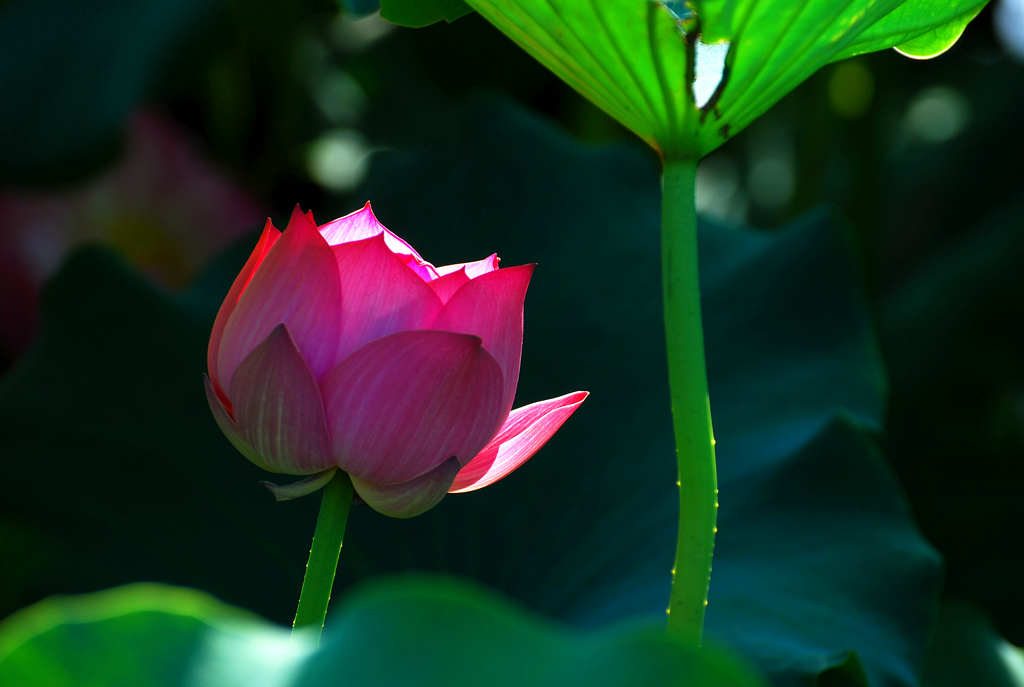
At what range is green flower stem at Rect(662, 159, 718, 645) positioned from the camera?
31cm

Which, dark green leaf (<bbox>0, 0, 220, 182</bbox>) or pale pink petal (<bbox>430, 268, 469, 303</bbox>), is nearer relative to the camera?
pale pink petal (<bbox>430, 268, 469, 303</bbox>)

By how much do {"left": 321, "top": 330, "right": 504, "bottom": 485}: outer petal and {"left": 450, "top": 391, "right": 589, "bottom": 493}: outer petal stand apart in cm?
3

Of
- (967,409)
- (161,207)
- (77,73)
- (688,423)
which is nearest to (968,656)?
(688,423)

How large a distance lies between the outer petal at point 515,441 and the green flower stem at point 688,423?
0.04 metres

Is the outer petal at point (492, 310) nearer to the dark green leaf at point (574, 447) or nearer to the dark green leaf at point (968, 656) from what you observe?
the dark green leaf at point (574, 447)

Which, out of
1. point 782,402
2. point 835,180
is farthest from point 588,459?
point 835,180

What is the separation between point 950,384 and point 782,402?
78cm

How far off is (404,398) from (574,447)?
0.37 meters

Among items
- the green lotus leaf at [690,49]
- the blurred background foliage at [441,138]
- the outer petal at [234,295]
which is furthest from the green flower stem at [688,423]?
the blurred background foliage at [441,138]

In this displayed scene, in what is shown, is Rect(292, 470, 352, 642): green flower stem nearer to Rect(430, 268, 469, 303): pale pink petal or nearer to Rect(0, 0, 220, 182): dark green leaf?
Rect(430, 268, 469, 303): pale pink petal

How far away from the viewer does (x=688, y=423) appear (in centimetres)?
31

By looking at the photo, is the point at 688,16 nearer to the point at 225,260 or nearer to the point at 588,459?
the point at 588,459

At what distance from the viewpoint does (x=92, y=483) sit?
25.8 inches

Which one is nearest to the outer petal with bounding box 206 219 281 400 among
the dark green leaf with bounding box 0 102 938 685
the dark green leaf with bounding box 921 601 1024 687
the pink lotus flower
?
the pink lotus flower
